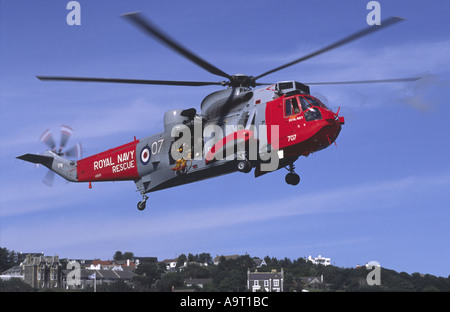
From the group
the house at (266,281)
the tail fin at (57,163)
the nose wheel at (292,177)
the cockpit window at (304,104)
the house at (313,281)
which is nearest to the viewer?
the cockpit window at (304,104)

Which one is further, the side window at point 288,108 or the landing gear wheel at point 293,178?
the landing gear wheel at point 293,178

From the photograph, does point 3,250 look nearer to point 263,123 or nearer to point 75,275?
point 75,275

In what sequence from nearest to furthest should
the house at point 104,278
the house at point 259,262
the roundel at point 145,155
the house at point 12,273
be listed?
the roundel at point 145,155 < the house at point 104,278 < the house at point 259,262 < the house at point 12,273

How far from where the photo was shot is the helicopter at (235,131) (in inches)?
1389

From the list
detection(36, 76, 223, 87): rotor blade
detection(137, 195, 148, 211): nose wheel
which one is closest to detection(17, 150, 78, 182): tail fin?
detection(137, 195, 148, 211): nose wheel

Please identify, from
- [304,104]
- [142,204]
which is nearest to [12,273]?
[142,204]

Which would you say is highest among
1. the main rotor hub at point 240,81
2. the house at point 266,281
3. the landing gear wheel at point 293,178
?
the main rotor hub at point 240,81

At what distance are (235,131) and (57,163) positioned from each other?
64.7ft

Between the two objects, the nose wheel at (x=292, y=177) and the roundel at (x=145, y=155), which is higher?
the roundel at (x=145, y=155)

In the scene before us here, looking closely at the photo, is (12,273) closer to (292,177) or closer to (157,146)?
(157,146)

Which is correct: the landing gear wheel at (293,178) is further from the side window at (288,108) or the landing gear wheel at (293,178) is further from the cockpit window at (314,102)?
the cockpit window at (314,102)

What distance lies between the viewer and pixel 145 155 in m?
43.0

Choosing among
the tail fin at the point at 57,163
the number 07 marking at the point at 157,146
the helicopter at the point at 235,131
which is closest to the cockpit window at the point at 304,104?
the helicopter at the point at 235,131

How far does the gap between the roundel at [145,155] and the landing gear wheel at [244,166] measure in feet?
28.4
